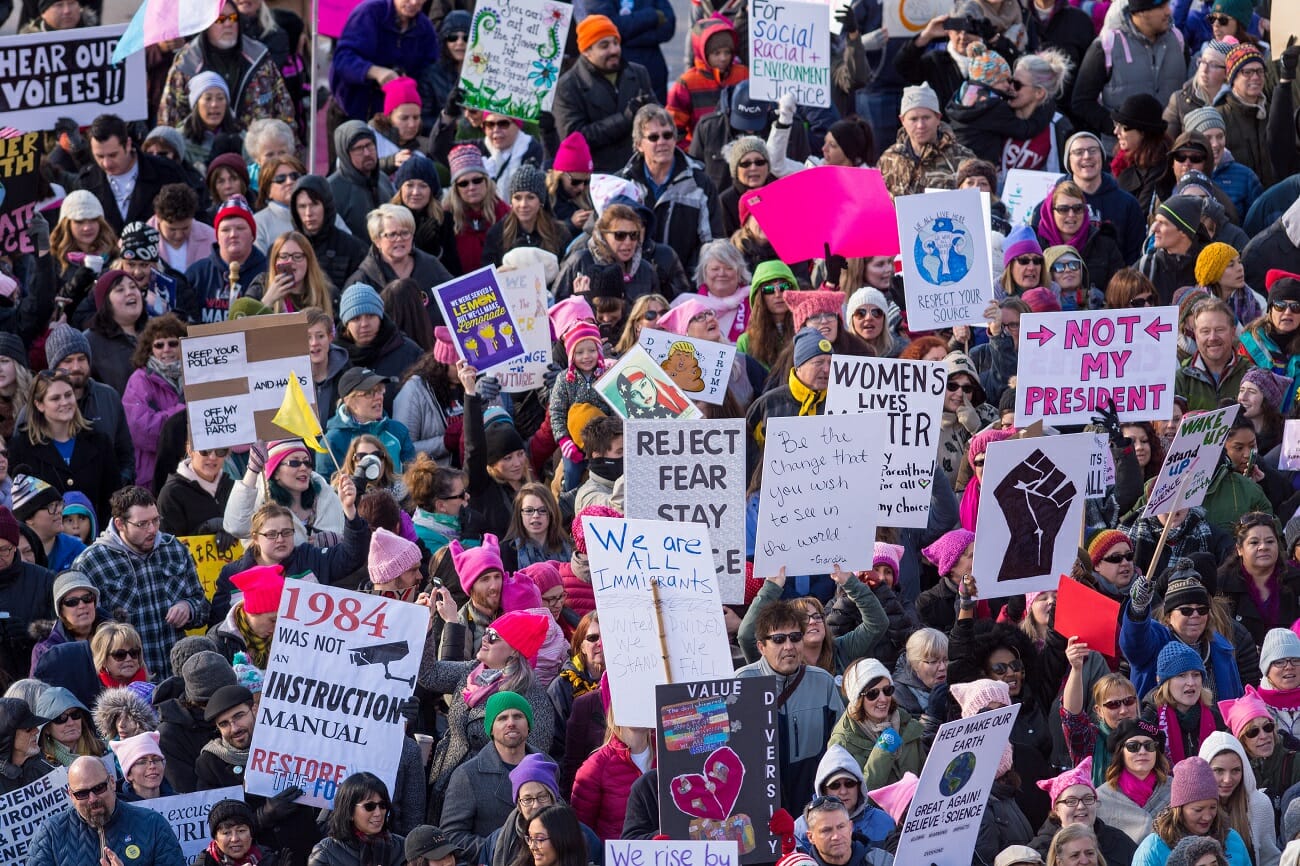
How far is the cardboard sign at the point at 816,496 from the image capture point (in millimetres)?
12148

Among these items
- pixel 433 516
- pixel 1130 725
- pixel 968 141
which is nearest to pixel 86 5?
pixel 968 141

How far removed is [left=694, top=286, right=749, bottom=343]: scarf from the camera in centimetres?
1534

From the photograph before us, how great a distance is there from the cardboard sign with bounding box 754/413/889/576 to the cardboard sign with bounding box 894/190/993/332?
273 centimetres

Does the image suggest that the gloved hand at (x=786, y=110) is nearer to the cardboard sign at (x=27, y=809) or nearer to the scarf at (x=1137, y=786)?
the scarf at (x=1137, y=786)

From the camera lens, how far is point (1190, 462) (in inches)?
519

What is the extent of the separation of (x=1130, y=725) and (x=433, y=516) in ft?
11.2

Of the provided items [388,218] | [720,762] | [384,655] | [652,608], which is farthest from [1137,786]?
[388,218]

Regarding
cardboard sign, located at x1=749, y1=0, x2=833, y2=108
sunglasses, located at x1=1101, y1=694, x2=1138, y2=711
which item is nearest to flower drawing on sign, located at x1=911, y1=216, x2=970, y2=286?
cardboard sign, located at x1=749, y1=0, x2=833, y2=108

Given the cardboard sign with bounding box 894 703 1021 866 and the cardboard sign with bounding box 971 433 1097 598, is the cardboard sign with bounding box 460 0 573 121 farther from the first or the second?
the cardboard sign with bounding box 894 703 1021 866

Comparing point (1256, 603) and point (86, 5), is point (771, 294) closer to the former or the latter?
point (1256, 603)

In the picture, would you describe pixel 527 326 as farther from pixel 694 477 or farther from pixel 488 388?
pixel 694 477

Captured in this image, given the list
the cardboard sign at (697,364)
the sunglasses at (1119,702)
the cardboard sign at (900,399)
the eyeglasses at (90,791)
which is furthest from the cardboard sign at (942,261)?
the eyeglasses at (90,791)

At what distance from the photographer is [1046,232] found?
16422mm

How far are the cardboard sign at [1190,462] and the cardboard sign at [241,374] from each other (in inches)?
161
